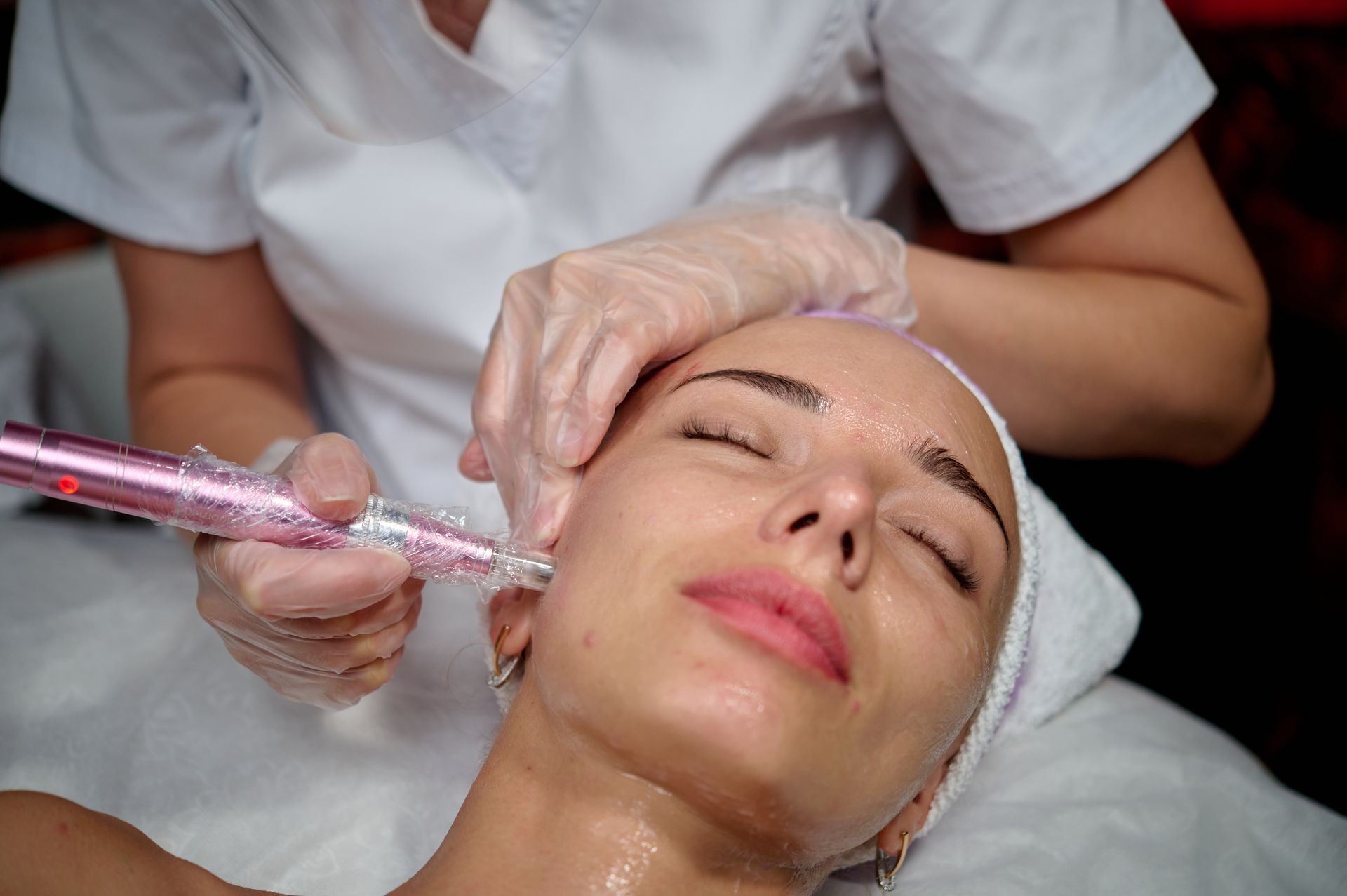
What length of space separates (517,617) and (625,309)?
368 mm

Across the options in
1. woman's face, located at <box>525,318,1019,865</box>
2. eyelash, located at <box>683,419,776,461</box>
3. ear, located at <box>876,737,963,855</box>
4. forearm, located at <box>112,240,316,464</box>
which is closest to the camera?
woman's face, located at <box>525,318,1019,865</box>

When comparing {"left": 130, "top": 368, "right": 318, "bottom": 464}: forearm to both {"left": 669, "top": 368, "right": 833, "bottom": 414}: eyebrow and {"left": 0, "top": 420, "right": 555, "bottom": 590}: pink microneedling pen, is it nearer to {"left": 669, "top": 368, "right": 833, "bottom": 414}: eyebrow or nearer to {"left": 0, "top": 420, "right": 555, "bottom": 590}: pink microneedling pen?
{"left": 0, "top": 420, "right": 555, "bottom": 590}: pink microneedling pen

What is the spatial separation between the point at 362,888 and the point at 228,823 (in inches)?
7.3

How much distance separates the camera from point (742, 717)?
0.83 meters

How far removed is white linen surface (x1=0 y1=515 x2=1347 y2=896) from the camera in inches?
46.1

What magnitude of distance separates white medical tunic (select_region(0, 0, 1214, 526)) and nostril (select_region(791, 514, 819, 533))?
0.65 meters

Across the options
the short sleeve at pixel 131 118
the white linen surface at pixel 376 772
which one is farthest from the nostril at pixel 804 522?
the short sleeve at pixel 131 118

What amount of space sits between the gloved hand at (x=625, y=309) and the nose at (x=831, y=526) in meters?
0.26

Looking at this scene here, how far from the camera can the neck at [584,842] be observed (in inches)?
35.8

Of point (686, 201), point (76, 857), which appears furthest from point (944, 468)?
point (76, 857)

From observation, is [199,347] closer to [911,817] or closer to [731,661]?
[731,661]

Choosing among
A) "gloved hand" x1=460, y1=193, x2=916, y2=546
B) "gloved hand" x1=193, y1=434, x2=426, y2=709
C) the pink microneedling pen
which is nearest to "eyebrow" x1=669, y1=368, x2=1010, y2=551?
"gloved hand" x1=460, y1=193, x2=916, y2=546

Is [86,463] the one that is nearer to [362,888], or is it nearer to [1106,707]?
[362,888]

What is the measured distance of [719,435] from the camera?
103 centimetres
